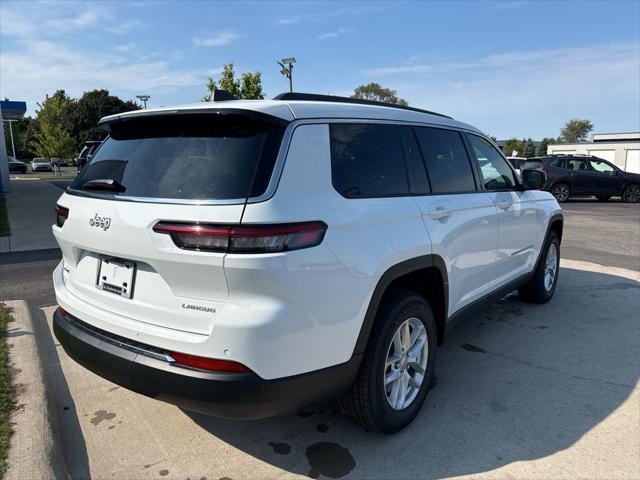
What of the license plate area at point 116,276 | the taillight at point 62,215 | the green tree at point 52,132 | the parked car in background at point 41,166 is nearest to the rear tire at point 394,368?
the license plate area at point 116,276

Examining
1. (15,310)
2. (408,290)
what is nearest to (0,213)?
(15,310)

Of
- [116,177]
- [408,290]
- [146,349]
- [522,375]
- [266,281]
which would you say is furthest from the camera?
[522,375]

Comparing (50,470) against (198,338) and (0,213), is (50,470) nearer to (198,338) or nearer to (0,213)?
(198,338)

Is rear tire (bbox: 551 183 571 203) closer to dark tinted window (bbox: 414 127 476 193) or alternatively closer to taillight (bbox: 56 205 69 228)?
dark tinted window (bbox: 414 127 476 193)

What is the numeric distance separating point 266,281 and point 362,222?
648 mm

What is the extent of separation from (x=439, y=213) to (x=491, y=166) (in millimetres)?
1371

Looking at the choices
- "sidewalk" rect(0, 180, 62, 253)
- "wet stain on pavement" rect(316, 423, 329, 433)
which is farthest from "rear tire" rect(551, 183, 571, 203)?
"wet stain on pavement" rect(316, 423, 329, 433)

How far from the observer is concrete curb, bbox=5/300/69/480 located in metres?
2.31

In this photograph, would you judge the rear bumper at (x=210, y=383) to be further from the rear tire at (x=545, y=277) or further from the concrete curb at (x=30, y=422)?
the rear tire at (x=545, y=277)

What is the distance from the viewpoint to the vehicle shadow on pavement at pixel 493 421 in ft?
8.45

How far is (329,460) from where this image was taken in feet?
8.48

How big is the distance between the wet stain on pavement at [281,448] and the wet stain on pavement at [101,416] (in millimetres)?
1057

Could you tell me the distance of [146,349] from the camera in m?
2.29

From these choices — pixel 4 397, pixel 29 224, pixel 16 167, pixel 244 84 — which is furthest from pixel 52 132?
pixel 4 397
